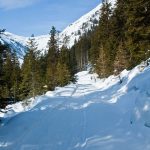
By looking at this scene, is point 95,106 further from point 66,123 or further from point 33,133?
point 33,133

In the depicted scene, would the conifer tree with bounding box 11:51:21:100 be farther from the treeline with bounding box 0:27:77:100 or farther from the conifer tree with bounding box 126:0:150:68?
the conifer tree with bounding box 126:0:150:68

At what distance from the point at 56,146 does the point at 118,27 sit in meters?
45.8

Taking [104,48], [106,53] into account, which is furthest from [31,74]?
[104,48]

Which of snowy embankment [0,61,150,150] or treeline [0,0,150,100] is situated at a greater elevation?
treeline [0,0,150,100]

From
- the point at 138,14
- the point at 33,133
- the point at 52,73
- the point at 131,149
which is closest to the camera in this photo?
the point at 131,149

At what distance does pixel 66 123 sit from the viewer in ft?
60.8

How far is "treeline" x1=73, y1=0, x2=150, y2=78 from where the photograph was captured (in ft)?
107

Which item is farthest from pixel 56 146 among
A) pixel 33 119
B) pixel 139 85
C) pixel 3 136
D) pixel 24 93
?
pixel 24 93

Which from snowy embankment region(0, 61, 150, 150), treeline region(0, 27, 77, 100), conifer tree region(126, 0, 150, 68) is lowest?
snowy embankment region(0, 61, 150, 150)

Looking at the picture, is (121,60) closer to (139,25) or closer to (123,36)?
(123,36)

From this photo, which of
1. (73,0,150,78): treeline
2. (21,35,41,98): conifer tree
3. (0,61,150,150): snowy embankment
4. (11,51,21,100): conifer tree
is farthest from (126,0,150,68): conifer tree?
(11,51,21,100): conifer tree

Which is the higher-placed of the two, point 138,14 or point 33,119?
point 138,14

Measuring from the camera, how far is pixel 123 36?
184 ft

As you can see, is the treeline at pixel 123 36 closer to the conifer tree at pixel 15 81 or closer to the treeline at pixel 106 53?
the treeline at pixel 106 53
